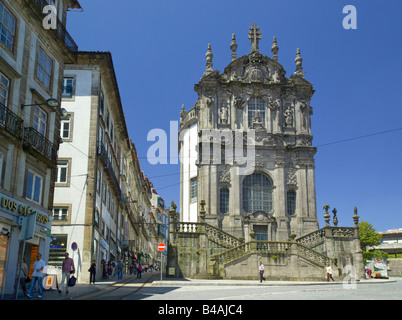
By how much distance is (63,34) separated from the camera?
22.4 m

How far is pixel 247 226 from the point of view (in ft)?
128

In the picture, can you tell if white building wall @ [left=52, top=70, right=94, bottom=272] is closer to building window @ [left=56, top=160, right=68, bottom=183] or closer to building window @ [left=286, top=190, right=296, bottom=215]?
building window @ [left=56, top=160, right=68, bottom=183]

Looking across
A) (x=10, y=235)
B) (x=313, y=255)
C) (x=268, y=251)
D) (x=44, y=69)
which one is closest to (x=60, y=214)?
(x=44, y=69)

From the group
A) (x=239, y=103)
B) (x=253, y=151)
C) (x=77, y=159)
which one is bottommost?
(x=77, y=159)

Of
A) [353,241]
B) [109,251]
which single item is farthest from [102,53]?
[353,241]

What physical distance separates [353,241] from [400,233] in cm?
5410

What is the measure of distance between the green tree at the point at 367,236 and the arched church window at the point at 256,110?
30.2 meters

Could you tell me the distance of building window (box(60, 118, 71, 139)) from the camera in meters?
30.8

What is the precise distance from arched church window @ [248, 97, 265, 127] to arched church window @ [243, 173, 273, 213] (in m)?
4.69

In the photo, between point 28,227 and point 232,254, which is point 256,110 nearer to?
point 232,254

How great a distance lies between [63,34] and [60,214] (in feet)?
37.7

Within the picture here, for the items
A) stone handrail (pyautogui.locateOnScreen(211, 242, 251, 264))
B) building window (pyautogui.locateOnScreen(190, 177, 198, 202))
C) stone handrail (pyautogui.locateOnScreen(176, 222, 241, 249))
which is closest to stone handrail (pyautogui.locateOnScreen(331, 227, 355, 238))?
stone handrail (pyautogui.locateOnScreen(176, 222, 241, 249))

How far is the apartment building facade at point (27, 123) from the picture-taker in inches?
672
